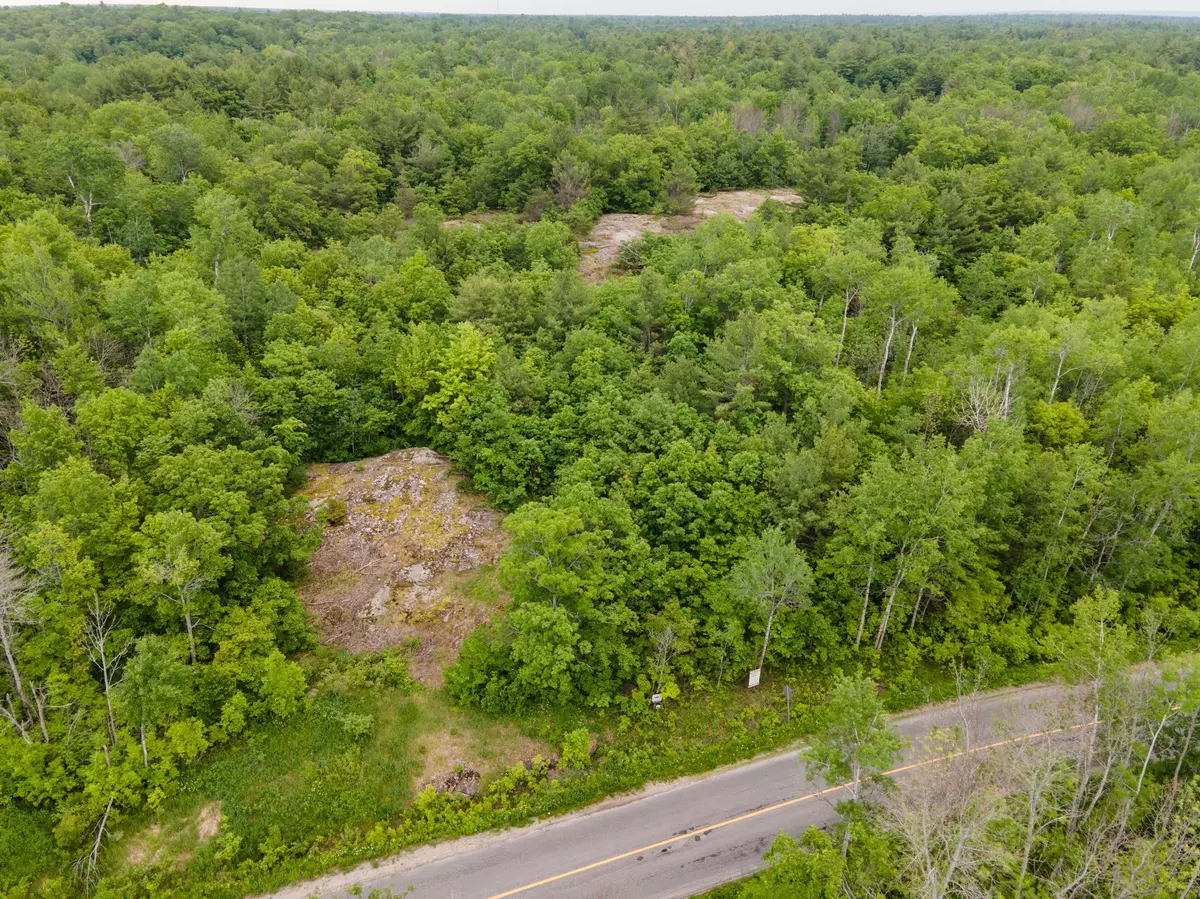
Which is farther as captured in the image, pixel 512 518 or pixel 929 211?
pixel 929 211

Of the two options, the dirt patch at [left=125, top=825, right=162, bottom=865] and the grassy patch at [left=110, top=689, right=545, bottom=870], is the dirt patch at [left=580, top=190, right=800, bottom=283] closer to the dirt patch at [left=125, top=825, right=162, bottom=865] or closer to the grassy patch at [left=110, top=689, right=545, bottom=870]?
the grassy patch at [left=110, top=689, right=545, bottom=870]

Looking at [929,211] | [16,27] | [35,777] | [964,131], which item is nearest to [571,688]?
[35,777]

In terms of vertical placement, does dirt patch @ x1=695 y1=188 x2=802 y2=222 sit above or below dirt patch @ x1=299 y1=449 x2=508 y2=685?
above

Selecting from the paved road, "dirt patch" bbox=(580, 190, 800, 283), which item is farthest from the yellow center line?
"dirt patch" bbox=(580, 190, 800, 283)

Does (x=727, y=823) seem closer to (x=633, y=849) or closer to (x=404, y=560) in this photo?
(x=633, y=849)

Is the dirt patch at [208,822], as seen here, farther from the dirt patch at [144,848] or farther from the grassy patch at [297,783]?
the dirt patch at [144,848]

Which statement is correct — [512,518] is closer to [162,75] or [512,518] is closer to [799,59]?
[162,75]

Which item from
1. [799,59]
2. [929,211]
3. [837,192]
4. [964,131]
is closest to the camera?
[929,211]
